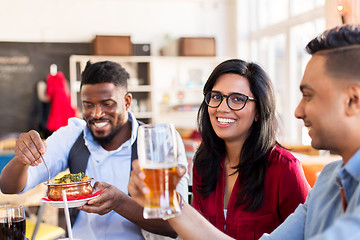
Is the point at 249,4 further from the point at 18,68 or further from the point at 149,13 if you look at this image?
the point at 18,68

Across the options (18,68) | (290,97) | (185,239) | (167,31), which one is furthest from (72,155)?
(167,31)

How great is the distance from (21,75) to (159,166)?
232 inches

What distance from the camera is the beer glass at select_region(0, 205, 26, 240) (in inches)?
48.8

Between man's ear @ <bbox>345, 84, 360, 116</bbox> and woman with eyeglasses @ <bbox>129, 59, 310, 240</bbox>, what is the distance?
26.6 inches

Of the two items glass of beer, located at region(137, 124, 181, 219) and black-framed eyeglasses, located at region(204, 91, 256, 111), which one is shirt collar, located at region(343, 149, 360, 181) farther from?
black-framed eyeglasses, located at region(204, 91, 256, 111)

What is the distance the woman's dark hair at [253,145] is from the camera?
1598 millimetres

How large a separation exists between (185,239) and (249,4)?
6.33 m

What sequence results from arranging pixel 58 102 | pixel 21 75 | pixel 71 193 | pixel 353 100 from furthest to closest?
pixel 21 75 < pixel 58 102 < pixel 71 193 < pixel 353 100

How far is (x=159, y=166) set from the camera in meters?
0.92

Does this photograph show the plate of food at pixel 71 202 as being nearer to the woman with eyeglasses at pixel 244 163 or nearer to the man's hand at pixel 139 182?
the man's hand at pixel 139 182

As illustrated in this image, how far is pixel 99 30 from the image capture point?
262 inches

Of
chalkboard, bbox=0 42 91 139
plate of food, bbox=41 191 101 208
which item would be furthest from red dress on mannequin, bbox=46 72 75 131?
plate of food, bbox=41 191 101 208

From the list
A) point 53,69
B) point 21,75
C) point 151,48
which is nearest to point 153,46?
point 151,48

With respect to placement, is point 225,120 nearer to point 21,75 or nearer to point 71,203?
point 71,203
